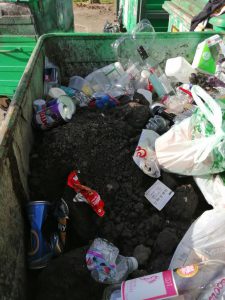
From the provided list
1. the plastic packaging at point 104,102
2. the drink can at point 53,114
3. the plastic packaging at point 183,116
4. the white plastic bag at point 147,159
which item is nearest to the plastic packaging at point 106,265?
the white plastic bag at point 147,159

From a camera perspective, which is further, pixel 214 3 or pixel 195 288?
pixel 214 3

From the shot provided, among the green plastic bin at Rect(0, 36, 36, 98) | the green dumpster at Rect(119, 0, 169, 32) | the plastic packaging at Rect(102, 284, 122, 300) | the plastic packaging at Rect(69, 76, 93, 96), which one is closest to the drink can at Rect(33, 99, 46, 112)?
the plastic packaging at Rect(69, 76, 93, 96)

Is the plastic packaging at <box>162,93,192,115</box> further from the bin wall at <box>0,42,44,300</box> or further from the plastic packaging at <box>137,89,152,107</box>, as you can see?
the bin wall at <box>0,42,44,300</box>

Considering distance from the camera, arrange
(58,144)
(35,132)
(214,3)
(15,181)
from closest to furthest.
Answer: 1. (15,181)
2. (58,144)
3. (35,132)
4. (214,3)

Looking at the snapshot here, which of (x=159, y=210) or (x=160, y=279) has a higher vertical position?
(x=160, y=279)

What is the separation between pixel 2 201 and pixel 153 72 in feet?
6.03

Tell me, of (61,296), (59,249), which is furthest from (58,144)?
(61,296)

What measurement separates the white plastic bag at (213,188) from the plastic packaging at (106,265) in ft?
1.87

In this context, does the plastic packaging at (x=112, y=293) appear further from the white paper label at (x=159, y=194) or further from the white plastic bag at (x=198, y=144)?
the white plastic bag at (x=198, y=144)

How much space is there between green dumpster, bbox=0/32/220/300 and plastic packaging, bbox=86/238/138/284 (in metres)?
0.33

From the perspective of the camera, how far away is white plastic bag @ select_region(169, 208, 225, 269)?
138 centimetres

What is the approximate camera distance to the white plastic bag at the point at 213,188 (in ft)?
5.36

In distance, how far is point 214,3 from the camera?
9.47 ft

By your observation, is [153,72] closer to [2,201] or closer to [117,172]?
[117,172]
